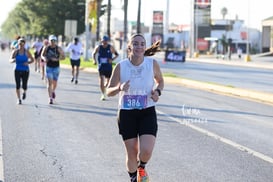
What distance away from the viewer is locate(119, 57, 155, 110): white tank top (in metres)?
6.62

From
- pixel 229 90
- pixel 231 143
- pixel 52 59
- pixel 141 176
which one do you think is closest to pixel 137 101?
pixel 141 176

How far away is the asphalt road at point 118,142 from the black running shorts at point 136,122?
3.36ft

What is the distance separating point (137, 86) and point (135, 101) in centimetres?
16

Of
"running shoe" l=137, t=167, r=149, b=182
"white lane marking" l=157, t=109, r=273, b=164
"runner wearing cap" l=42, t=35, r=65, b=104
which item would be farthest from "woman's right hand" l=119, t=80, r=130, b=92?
"runner wearing cap" l=42, t=35, r=65, b=104

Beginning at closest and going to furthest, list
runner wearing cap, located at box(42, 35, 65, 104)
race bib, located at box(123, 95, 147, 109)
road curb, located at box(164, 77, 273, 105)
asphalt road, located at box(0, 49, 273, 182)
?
race bib, located at box(123, 95, 147, 109) < asphalt road, located at box(0, 49, 273, 182) < runner wearing cap, located at box(42, 35, 65, 104) < road curb, located at box(164, 77, 273, 105)

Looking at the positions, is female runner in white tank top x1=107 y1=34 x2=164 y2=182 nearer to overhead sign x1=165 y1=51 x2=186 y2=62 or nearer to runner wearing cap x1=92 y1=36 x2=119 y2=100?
runner wearing cap x1=92 y1=36 x2=119 y2=100

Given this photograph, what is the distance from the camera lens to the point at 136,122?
6.72 metres

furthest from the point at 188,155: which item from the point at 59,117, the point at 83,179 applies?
the point at 59,117

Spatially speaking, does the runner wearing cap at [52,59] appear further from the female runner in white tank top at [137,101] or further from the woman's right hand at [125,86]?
the woman's right hand at [125,86]

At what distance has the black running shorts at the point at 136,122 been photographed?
263 inches

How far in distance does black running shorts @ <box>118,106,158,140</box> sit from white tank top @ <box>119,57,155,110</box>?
0.06m

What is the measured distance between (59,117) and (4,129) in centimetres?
205

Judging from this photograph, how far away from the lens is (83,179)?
752 centimetres

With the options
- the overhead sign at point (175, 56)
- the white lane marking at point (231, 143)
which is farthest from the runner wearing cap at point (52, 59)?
the overhead sign at point (175, 56)
